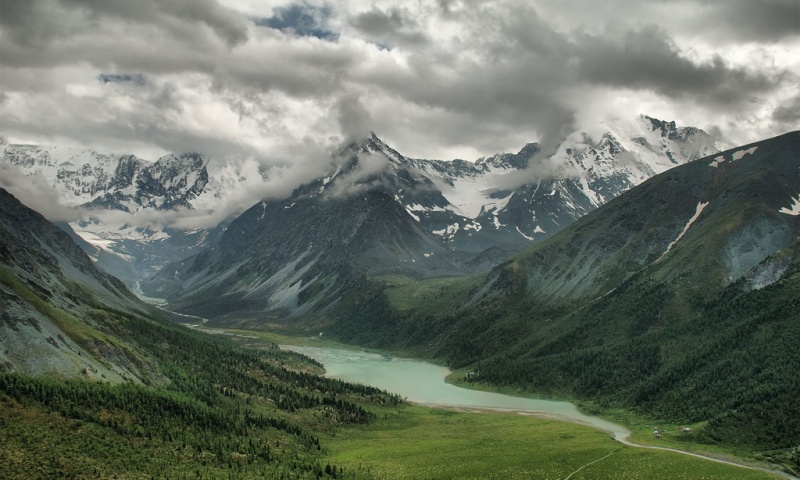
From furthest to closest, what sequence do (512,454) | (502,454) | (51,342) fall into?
(51,342) < (502,454) < (512,454)

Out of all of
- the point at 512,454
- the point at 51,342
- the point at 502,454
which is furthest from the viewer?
the point at 51,342

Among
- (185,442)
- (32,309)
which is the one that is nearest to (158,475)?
(185,442)

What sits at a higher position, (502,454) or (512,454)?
(512,454)

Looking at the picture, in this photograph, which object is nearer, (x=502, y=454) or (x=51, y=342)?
(x=502, y=454)

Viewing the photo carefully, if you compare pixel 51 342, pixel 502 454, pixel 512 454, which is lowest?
pixel 502 454

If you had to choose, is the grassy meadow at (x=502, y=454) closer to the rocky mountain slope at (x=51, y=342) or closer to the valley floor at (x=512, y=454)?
the valley floor at (x=512, y=454)

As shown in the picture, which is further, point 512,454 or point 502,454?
point 502,454

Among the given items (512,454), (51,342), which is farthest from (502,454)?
(51,342)

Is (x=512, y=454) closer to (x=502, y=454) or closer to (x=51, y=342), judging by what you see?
(x=502, y=454)

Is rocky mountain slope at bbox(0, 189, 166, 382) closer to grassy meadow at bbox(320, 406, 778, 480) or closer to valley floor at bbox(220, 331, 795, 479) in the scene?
grassy meadow at bbox(320, 406, 778, 480)

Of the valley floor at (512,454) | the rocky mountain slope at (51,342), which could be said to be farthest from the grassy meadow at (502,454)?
the rocky mountain slope at (51,342)

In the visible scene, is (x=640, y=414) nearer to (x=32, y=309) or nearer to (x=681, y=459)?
(x=681, y=459)
